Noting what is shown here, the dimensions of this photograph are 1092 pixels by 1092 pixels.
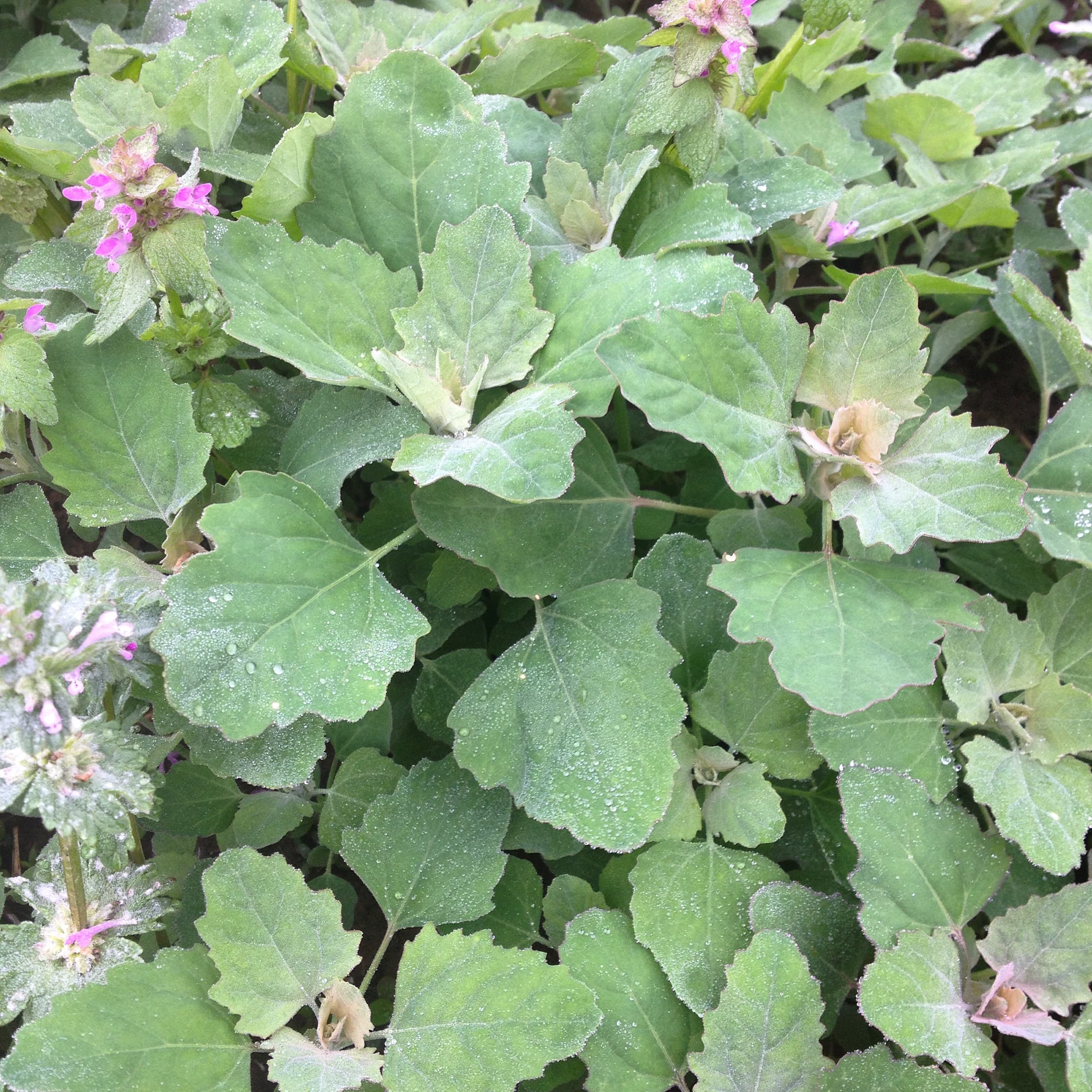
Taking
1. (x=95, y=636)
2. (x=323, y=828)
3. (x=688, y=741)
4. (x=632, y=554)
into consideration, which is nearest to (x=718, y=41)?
(x=632, y=554)

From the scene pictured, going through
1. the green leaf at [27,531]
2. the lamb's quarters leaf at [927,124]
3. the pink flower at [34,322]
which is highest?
the lamb's quarters leaf at [927,124]

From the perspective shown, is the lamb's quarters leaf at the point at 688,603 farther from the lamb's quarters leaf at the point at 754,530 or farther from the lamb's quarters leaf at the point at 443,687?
the lamb's quarters leaf at the point at 443,687

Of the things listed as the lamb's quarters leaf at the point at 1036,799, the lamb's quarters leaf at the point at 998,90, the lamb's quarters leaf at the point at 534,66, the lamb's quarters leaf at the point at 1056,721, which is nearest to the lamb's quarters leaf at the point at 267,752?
the lamb's quarters leaf at the point at 1036,799

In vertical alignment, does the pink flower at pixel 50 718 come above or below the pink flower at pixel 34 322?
below

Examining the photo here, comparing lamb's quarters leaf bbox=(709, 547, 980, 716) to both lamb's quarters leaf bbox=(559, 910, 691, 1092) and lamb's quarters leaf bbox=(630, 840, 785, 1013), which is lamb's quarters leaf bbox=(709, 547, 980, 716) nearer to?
lamb's quarters leaf bbox=(630, 840, 785, 1013)

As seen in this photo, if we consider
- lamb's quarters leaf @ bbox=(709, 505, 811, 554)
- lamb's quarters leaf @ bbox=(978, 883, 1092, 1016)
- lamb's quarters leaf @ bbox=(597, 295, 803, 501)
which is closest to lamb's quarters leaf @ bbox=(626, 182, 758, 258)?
lamb's quarters leaf @ bbox=(597, 295, 803, 501)

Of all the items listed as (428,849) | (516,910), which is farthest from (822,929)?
(428,849)
